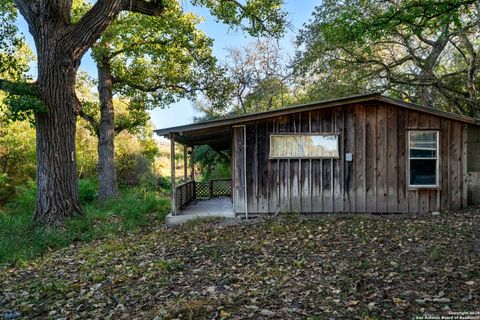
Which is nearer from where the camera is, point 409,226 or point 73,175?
point 409,226

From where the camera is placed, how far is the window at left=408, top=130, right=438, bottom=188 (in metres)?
8.95

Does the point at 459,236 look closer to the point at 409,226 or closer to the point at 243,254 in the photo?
the point at 409,226

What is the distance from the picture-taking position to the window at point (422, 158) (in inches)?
352

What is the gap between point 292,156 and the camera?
888 centimetres

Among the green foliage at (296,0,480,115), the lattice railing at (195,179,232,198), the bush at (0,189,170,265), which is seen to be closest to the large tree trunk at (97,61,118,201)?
the bush at (0,189,170,265)

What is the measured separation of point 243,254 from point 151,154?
15.4m

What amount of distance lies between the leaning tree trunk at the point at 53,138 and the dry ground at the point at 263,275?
1.81 m

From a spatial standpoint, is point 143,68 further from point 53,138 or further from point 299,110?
point 299,110

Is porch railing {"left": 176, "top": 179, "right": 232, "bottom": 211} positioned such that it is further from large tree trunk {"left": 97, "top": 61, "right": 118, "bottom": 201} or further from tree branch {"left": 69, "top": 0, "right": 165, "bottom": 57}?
tree branch {"left": 69, "top": 0, "right": 165, "bottom": 57}

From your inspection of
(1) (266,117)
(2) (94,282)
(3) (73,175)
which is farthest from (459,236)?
(3) (73,175)

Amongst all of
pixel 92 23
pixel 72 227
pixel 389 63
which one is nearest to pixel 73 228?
pixel 72 227

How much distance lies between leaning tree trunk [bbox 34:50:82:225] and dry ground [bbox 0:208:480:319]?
1.81 meters

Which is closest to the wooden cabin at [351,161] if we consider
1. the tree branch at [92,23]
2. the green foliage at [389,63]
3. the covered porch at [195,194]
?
the covered porch at [195,194]

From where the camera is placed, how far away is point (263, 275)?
4.64 meters
